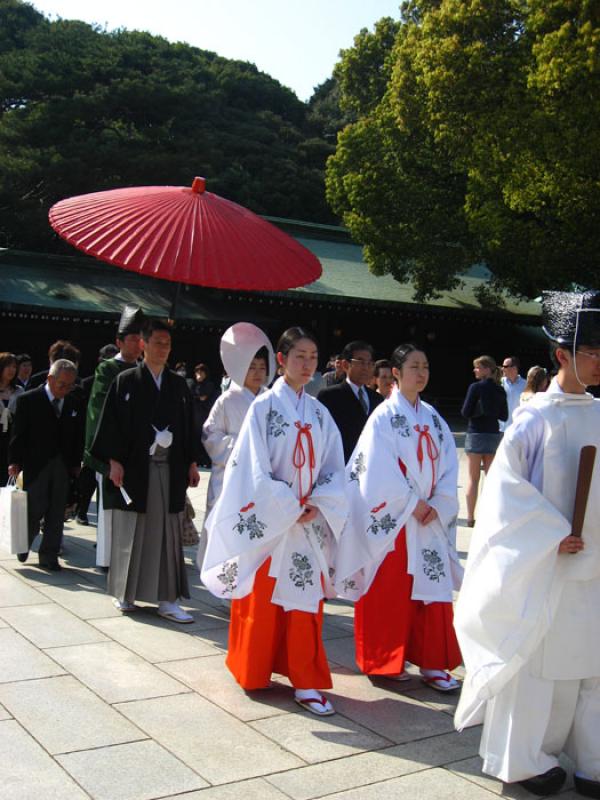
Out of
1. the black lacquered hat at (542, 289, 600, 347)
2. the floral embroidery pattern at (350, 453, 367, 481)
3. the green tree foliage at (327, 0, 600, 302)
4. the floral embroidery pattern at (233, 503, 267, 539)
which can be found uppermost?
the green tree foliage at (327, 0, 600, 302)

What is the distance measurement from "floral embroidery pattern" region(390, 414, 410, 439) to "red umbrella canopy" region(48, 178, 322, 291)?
97 cm

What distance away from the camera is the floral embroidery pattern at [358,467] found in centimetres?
462

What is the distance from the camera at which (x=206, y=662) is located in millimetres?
4613

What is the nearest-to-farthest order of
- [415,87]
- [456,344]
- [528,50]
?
[528,50] < [415,87] < [456,344]

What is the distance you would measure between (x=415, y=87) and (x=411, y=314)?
19.9 ft

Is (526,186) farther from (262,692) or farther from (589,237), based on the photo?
(262,692)

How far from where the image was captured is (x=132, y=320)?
6.18 m

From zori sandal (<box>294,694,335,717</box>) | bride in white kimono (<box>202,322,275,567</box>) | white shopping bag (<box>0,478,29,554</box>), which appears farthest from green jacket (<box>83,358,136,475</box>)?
zori sandal (<box>294,694,335,717</box>)

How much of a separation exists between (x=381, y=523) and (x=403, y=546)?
174 millimetres

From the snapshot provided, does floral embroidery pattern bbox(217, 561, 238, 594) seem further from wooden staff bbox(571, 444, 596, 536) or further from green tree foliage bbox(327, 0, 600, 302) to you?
green tree foliage bbox(327, 0, 600, 302)

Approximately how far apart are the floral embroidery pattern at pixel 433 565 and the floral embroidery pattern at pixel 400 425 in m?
0.61

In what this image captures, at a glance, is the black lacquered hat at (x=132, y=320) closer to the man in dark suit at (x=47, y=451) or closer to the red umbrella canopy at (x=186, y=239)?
the man in dark suit at (x=47, y=451)

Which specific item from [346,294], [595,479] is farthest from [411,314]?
[595,479]

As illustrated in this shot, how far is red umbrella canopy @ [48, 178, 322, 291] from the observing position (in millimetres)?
4707
